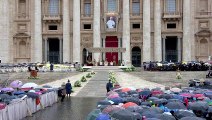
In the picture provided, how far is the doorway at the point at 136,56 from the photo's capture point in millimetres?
85688

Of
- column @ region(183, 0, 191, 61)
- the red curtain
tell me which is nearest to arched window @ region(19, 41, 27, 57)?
the red curtain

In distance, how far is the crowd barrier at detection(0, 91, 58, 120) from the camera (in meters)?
23.7

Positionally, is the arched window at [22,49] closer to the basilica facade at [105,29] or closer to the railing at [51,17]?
the basilica facade at [105,29]

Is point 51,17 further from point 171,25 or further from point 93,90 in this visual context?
point 93,90

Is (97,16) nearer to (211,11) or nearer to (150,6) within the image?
(150,6)

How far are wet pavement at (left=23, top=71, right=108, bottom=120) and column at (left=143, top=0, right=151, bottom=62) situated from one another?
42953 millimetres

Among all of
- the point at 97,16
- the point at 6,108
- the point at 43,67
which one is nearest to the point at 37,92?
the point at 6,108

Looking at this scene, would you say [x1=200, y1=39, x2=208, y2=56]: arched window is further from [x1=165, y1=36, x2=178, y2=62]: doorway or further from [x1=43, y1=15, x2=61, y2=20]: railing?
[x1=43, y1=15, x2=61, y2=20]: railing

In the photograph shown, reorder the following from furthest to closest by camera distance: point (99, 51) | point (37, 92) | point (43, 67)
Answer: point (99, 51), point (43, 67), point (37, 92)

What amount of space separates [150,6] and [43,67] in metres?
24.8

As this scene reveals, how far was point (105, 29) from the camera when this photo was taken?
84.7m

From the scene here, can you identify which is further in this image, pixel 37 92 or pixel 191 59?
pixel 191 59

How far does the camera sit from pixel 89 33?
3351 inches

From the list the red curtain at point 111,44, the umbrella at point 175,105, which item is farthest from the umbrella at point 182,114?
the red curtain at point 111,44
